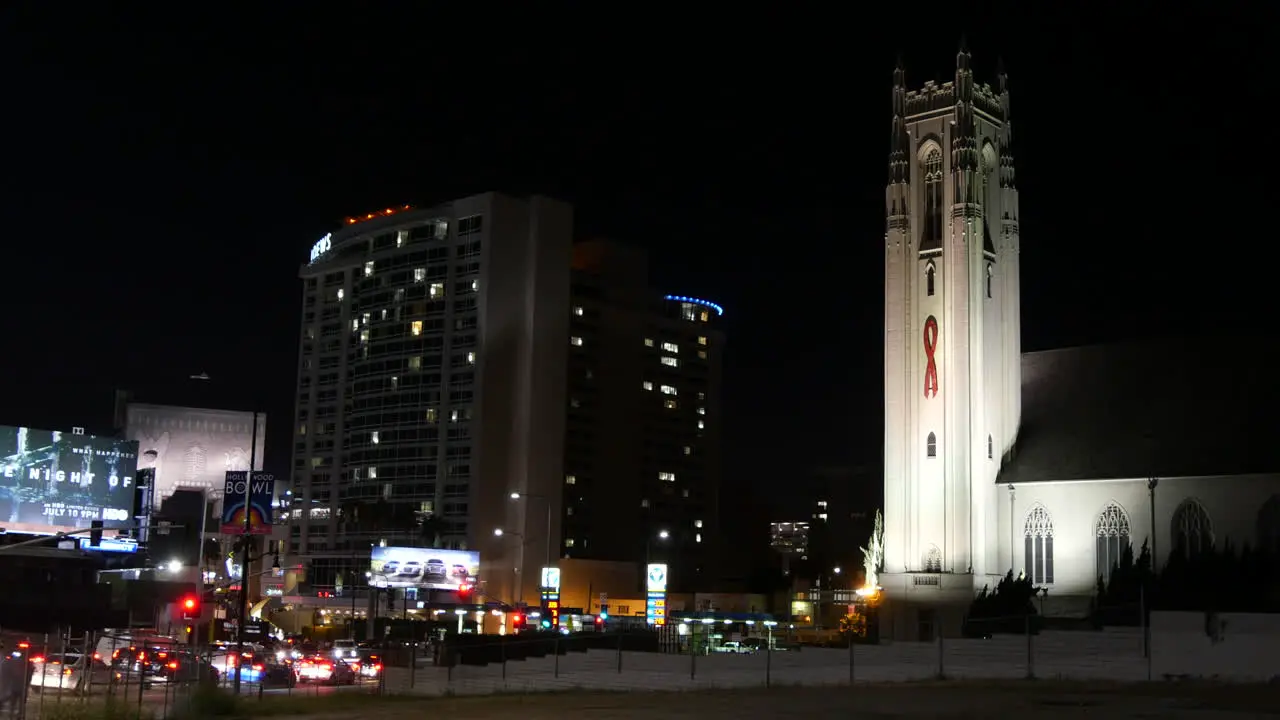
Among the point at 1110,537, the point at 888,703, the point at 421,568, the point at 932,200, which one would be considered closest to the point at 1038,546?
the point at 1110,537

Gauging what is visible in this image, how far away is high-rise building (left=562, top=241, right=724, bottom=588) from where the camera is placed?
16988cm

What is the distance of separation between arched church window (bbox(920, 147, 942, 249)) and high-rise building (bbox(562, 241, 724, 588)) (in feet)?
262

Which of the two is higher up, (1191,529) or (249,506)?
(1191,529)

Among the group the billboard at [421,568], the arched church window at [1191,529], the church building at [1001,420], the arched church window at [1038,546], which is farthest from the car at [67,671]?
the arched church window at [1191,529]

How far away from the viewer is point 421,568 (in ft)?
341

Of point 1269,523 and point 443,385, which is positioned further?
point 443,385

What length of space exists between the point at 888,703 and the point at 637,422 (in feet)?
476

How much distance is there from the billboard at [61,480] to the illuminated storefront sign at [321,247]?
69915 mm

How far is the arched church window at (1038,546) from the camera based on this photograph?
74.1 m

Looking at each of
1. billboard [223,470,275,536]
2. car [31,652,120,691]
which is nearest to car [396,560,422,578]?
car [31,652,120,691]

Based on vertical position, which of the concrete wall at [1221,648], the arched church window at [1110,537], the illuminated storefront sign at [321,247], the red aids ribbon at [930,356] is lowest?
the concrete wall at [1221,648]

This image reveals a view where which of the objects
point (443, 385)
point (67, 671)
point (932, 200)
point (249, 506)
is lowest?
point (67, 671)

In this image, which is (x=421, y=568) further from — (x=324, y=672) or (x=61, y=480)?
(x=324, y=672)

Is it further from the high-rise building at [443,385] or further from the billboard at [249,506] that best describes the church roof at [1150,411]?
the high-rise building at [443,385]
